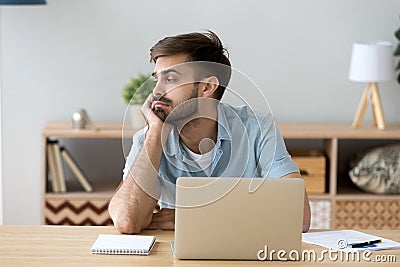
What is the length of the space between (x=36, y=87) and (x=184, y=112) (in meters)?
1.88

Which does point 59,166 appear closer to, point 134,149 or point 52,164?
point 52,164

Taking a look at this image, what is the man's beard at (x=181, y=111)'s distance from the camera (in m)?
2.29

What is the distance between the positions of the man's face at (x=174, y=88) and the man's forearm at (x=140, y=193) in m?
0.12

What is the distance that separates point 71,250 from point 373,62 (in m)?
2.20

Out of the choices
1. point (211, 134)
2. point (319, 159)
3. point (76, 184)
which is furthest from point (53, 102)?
point (211, 134)

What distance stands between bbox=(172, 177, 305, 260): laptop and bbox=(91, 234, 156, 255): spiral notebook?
0.37ft

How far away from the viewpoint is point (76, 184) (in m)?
4.05

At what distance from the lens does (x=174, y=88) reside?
88.8 inches

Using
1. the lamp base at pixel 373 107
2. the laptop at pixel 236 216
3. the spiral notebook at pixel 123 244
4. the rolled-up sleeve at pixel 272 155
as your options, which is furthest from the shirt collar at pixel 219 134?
the lamp base at pixel 373 107

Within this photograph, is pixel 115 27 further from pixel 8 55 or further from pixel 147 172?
pixel 147 172

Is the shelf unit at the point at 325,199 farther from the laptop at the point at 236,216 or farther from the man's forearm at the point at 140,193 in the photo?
the laptop at the point at 236,216

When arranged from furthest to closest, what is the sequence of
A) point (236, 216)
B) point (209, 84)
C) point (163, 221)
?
point (163, 221) < point (209, 84) < point (236, 216)

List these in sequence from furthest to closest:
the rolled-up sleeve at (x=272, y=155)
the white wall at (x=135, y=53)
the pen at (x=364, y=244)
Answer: the white wall at (x=135, y=53) < the rolled-up sleeve at (x=272, y=155) < the pen at (x=364, y=244)

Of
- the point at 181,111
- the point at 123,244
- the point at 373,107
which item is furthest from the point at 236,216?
the point at 373,107
